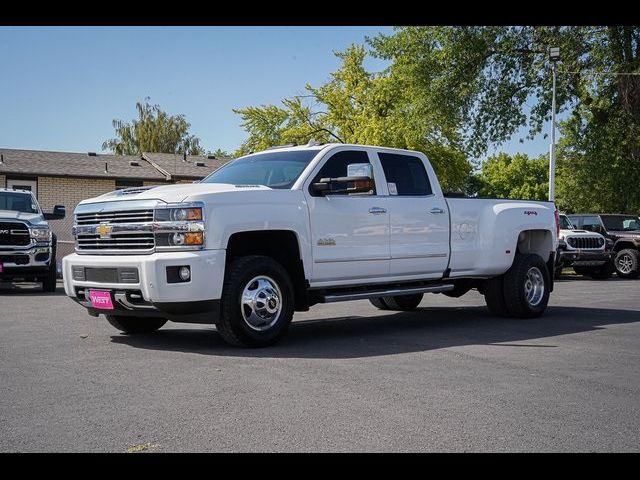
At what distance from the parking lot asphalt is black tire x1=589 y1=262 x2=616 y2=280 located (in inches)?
523

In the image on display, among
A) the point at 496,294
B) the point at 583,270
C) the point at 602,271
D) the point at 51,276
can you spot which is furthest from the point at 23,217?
the point at 602,271

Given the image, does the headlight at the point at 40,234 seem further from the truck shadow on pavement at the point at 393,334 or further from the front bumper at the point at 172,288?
the front bumper at the point at 172,288

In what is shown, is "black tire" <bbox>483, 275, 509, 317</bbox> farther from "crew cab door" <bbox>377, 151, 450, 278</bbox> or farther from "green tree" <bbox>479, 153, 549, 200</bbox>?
"green tree" <bbox>479, 153, 549, 200</bbox>

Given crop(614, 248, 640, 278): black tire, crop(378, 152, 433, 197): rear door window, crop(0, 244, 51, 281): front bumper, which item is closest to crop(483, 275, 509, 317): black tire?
crop(378, 152, 433, 197): rear door window

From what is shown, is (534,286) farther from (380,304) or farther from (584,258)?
(584,258)

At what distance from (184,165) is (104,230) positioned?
31.8m

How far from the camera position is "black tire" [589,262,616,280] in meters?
22.7

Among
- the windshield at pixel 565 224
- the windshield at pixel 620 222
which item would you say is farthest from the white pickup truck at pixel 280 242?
the windshield at pixel 620 222

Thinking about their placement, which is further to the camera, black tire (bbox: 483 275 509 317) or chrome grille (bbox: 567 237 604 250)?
chrome grille (bbox: 567 237 604 250)

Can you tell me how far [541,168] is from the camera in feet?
354

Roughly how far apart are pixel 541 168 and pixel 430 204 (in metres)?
103

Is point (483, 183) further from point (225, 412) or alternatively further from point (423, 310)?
point (225, 412)

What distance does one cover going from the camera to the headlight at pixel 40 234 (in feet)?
51.0
